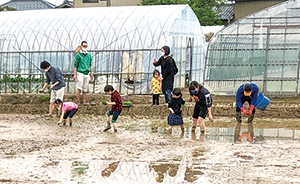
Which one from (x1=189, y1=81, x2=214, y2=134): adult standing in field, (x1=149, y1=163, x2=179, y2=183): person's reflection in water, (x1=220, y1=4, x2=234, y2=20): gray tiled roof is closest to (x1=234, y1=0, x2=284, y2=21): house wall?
(x1=220, y1=4, x2=234, y2=20): gray tiled roof

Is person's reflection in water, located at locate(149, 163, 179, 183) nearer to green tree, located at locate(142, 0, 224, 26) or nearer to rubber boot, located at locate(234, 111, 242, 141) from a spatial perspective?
rubber boot, located at locate(234, 111, 242, 141)

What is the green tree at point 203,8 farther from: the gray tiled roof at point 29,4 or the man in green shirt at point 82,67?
the man in green shirt at point 82,67

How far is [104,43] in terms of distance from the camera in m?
22.4

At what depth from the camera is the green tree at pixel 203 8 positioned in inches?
1521

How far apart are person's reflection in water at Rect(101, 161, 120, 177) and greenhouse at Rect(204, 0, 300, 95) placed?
422 inches

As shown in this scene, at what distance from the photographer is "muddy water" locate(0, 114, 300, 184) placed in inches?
304

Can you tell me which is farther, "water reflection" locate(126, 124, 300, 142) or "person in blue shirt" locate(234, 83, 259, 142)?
"person in blue shirt" locate(234, 83, 259, 142)

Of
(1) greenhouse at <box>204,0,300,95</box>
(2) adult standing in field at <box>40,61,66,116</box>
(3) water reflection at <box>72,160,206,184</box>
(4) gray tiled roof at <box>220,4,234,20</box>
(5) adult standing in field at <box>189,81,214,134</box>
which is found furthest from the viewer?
(4) gray tiled roof at <box>220,4,234,20</box>

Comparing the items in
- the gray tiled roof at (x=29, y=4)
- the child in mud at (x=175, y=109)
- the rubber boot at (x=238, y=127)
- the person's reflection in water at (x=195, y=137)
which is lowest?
the person's reflection in water at (x=195, y=137)

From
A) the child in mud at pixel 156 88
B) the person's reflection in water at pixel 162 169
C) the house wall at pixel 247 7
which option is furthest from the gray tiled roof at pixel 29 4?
the person's reflection in water at pixel 162 169

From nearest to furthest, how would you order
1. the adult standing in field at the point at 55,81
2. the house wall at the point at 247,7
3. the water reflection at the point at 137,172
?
the water reflection at the point at 137,172 < the adult standing in field at the point at 55,81 < the house wall at the point at 247,7

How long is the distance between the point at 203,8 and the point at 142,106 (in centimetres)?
2560

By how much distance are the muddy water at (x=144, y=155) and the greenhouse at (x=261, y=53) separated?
4922mm

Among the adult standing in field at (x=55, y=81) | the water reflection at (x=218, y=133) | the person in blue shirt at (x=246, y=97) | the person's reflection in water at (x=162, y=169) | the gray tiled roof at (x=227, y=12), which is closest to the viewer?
the person's reflection in water at (x=162, y=169)
